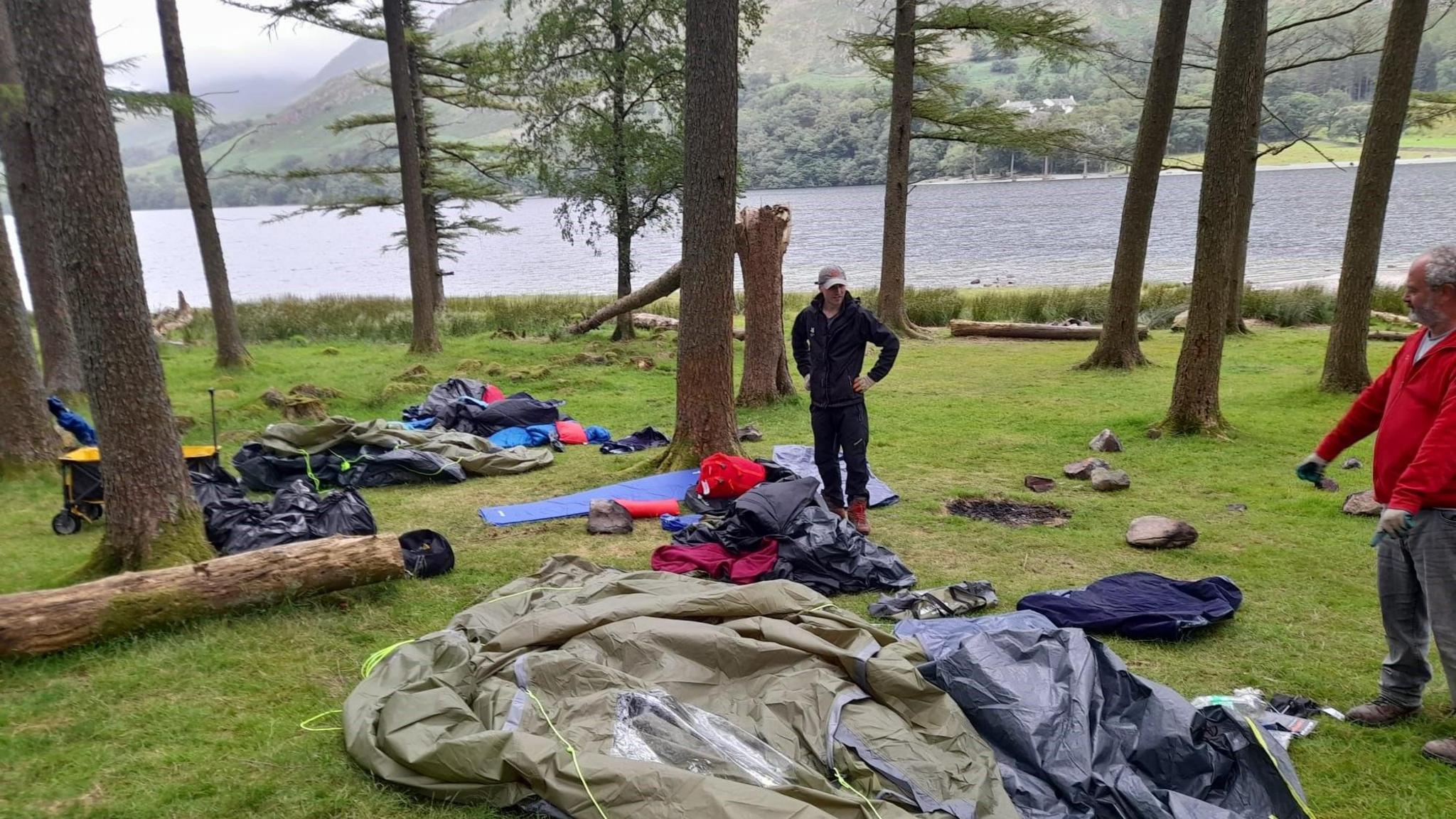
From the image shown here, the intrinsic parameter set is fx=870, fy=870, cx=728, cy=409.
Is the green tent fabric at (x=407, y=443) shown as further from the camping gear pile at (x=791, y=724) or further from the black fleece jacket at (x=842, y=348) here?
the camping gear pile at (x=791, y=724)

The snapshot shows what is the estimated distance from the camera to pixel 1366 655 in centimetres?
462

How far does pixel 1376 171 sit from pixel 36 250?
16.1 m

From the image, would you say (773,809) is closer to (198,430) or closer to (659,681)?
(659,681)

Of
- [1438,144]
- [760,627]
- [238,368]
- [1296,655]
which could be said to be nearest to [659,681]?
[760,627]

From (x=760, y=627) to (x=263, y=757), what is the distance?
2118mm

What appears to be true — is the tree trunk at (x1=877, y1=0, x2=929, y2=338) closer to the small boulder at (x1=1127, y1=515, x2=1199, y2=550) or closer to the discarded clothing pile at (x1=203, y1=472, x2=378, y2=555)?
the small boulder at (x1=1127, y1=515, x2=1199, y2=550)

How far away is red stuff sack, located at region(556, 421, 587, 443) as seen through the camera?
1012 centimetres

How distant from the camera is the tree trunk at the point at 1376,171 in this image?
32.0 feet

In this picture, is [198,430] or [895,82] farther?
[895,82]

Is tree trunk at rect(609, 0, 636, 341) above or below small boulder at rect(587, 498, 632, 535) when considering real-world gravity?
above

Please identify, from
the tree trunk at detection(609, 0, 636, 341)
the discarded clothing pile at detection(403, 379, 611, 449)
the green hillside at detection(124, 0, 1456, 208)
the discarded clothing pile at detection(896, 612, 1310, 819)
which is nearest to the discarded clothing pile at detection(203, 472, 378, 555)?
the discarded clothing pile at detection(403, 379, 611, 449)

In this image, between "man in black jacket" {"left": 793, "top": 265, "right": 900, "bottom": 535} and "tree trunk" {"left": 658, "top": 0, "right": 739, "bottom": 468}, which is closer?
"man in black jacket" {"left": 793, "top": 265, "right": 900, "bottom": 535}

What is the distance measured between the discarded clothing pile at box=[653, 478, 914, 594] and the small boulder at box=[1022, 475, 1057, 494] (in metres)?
2.55

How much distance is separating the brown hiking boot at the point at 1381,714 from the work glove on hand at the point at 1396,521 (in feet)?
2.97
